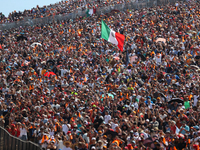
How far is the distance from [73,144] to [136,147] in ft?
6.71

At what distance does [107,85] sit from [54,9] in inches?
962

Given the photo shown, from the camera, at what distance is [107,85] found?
67.4 feet

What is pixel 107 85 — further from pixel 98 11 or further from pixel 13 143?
pixel 98 11

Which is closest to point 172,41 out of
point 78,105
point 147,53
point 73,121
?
point 147,53

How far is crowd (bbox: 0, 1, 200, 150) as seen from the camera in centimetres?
1348

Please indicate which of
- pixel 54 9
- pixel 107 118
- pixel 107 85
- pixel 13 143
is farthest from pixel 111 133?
pixel 54 9

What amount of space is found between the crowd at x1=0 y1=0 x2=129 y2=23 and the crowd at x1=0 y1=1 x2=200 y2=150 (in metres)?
6.20

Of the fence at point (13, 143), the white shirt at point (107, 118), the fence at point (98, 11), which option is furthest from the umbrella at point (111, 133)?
the fence at point (98, 11)

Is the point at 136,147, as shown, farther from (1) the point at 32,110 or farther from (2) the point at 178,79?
(2) the point at 178,79

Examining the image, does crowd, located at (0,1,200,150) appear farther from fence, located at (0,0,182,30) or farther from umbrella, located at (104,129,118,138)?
fence, located at (0,0,182,30)

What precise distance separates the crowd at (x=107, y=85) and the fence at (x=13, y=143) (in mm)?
1232

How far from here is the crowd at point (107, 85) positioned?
44.2 feet

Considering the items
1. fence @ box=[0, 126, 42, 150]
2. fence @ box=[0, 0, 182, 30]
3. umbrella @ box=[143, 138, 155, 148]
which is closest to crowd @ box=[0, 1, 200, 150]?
umbrella @ box=[143, 138, 155, 148]

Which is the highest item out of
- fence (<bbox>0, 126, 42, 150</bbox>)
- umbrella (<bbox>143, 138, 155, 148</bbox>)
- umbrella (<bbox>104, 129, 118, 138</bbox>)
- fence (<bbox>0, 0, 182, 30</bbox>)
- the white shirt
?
fence (<bbox>0, 0, 182, 30</bbox>)
